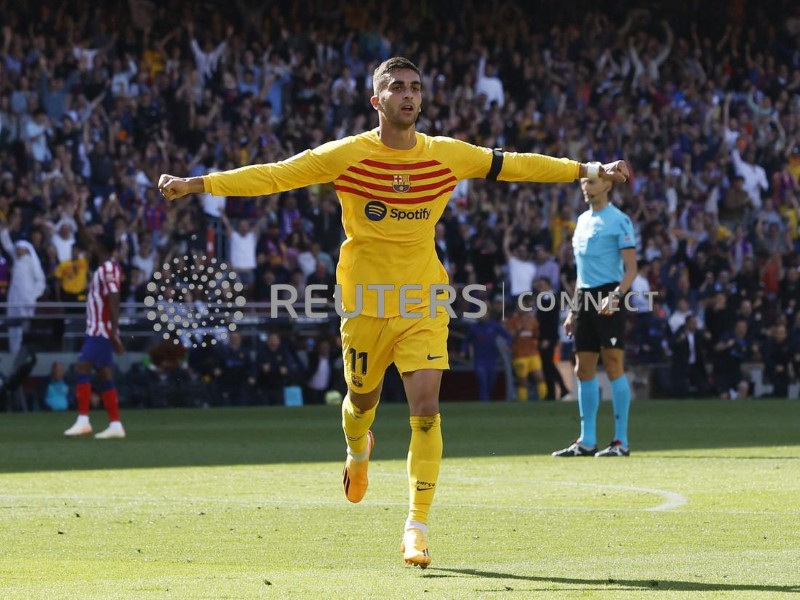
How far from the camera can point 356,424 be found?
885 cm

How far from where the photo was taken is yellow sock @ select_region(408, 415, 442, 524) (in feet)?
25.2

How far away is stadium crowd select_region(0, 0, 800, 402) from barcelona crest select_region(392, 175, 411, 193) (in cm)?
1376

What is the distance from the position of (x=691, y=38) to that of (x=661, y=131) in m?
4.28

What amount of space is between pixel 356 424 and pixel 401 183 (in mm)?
1556

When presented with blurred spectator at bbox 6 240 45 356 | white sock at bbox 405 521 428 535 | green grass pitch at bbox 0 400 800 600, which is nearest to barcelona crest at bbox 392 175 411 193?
white sock at bbox 405 521 428 535

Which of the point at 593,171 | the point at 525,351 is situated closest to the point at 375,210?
the point at 593,171

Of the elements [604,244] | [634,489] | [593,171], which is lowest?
[634,489]

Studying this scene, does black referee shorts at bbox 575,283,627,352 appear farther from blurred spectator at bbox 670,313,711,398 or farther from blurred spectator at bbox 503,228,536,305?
blurred spectator at bbox 670,313,711,398

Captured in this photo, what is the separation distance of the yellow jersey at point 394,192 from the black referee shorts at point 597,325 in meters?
5.79

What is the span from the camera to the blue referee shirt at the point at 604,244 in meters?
13.7

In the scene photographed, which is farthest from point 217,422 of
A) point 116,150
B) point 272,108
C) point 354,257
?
point 354,257

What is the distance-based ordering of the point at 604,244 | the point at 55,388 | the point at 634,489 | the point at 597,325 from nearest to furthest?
the point at 634,489 < the point at 604,244 < the point at 597,325 < the point at 55,388

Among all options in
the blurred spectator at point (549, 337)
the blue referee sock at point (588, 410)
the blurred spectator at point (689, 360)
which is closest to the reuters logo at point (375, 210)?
the blue referee sock at point (588, 410)

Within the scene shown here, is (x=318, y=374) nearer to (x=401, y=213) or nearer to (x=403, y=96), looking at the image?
(x=401, y=213)
